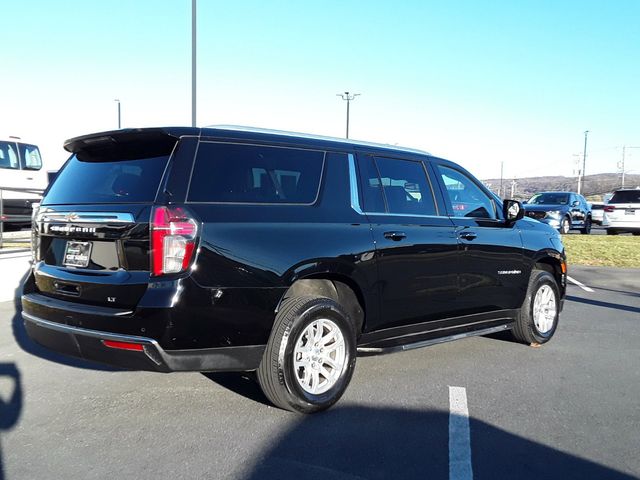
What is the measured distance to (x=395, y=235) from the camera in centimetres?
490

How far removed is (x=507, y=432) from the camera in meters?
3.99

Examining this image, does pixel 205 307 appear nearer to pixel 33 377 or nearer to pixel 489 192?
pixel 33 377

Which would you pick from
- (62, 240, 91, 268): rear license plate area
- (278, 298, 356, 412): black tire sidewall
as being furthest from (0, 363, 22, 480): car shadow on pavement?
(278, 298, 356, 412): black tire sidewall

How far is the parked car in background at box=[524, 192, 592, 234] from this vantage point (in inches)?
883

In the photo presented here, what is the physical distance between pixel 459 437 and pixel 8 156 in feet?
64.3

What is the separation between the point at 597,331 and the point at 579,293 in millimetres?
3052

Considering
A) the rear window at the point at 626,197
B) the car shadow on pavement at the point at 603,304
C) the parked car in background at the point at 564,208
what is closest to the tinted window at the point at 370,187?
the car shadow on pavement at the point at 603,304

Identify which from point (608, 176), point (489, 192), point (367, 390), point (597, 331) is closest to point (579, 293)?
point (597, 331)

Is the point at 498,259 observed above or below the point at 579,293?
above

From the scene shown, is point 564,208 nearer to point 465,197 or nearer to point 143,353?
point 465,197

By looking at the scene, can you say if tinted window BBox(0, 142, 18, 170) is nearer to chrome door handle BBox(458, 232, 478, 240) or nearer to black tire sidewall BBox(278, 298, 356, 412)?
chrome door handle BBox(458, 232, 478, 240)

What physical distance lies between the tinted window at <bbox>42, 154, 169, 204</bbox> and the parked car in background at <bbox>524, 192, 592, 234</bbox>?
1969 cm

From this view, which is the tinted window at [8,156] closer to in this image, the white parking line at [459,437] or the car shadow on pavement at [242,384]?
the car shadow on pavement at [242,384]

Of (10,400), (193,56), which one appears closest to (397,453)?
(10,400)
